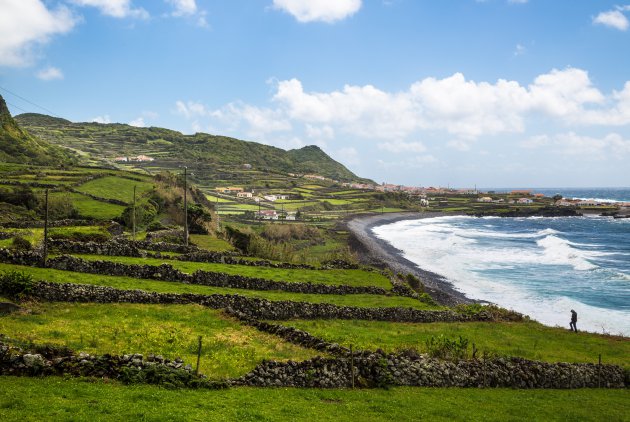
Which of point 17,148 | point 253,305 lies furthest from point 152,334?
point 17,148

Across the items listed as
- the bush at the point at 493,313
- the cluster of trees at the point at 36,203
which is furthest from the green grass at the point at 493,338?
the cluster of trees at the point at 36,203

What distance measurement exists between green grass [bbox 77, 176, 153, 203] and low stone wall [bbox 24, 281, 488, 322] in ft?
189

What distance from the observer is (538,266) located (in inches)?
3553

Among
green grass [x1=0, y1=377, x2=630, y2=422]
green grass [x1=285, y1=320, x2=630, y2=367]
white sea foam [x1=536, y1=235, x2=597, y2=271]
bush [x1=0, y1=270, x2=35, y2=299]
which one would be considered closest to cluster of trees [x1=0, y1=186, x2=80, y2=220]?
bush [x1=0, y1=270, x2=35, y2=299]

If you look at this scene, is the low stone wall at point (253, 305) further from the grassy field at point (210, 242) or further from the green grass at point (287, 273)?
the grassy field at point (210, 242)

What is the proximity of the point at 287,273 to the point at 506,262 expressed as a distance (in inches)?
2566

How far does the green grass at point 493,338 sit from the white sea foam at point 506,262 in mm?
15174

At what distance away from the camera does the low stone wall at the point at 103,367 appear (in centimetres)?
1673

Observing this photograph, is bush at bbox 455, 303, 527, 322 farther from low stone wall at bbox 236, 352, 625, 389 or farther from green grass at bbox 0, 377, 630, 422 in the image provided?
green grass at bbox 0, 377, 630, 422

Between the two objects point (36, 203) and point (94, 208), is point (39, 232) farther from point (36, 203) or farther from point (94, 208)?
point (94, 208)

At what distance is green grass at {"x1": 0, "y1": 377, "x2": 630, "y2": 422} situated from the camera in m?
14.4

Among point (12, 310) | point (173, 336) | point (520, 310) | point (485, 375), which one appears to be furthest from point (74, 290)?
point (520, 310)

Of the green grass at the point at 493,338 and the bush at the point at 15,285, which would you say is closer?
the bush at the point at 15,285

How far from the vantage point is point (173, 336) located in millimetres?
23641
